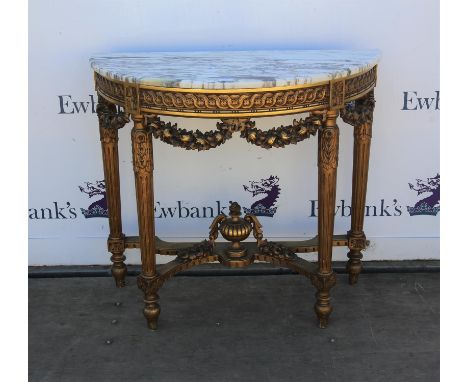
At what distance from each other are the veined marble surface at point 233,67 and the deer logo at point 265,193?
647 mm

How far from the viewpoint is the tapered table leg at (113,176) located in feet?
8.25

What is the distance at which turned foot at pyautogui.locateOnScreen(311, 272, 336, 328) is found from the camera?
7.96ft

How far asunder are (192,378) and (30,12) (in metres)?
1.72

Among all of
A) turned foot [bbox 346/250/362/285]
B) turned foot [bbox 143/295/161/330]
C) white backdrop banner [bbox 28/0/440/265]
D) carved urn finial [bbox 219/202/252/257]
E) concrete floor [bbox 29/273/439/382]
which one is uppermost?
white backdrop banner [bbox 28/0/440/265]

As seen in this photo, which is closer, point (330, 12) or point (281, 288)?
point (330, 12)

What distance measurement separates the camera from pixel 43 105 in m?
2.82

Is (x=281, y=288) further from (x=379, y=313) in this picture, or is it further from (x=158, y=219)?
(x=158, y=219)

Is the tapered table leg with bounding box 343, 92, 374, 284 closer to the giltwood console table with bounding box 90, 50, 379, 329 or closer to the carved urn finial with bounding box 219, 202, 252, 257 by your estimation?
the giltwood console table with bounding box 90, 50, 379, 329

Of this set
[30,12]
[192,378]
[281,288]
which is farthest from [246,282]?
[30,12]

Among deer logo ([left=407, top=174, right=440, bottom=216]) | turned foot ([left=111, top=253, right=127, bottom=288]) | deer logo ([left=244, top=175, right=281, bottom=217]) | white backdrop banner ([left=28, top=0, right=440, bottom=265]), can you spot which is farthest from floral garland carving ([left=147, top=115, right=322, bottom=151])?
deer logo ([left=407, top=174, right=440, bottom=216])

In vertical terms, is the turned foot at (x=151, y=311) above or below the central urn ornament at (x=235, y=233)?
below

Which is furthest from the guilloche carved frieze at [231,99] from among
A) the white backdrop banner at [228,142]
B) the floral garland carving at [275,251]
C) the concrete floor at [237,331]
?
the concrete floor at [237,331]

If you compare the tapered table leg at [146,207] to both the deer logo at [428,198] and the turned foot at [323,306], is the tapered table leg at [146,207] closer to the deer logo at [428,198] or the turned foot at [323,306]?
the turned foot at [323,306]

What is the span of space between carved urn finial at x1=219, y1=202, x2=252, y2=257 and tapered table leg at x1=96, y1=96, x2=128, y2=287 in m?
0.50
